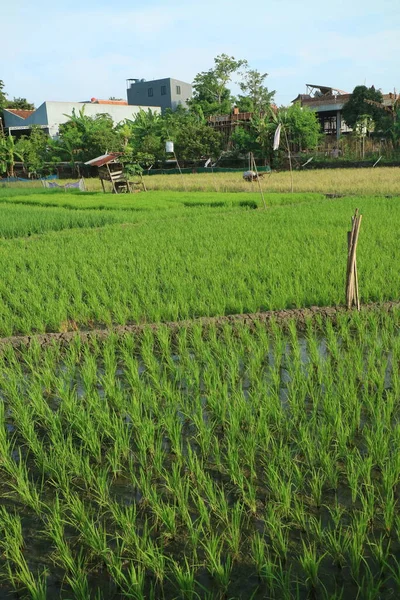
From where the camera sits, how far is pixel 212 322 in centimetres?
392

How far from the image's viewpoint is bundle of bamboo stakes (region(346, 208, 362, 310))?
3902 millimetres

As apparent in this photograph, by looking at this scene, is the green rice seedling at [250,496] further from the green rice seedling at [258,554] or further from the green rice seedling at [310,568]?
the green rice seedling at [310,568]

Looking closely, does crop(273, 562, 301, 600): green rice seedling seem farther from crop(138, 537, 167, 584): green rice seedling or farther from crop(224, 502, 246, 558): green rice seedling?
crop(138, 537, 167, 584): green rice seedling

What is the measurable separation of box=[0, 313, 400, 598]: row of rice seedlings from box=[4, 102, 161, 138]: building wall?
92.0 feet

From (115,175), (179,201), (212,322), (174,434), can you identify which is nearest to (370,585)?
(174,434)

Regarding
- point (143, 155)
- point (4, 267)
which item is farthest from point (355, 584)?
point (143, 155)

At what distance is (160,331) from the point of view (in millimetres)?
3758

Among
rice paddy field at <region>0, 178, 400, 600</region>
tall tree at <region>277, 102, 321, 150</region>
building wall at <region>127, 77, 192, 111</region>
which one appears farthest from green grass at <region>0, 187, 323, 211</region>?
building wall at <region>127, 77, 192, 111</region>

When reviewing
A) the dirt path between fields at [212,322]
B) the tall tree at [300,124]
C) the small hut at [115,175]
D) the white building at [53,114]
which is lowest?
the dirt path between fields at [212,322]

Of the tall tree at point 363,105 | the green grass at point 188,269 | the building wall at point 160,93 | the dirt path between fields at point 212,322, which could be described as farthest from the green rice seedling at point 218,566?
the building wall at point 160,93

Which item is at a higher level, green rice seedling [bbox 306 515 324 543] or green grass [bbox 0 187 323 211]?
green grass [bbox 0 187 323 211]

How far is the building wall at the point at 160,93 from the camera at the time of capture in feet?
119

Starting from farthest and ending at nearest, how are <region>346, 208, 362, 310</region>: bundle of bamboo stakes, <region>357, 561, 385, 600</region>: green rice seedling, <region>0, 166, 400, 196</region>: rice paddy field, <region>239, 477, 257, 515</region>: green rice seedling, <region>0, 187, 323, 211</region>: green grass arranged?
<region>0, 166, 400, 196</region>: rice paddy field
<region>0, 187, 323, 211</region>: green grass
<region>346, 208, 362, 310</region>: bundle of bamboo stakes
<region>239, 477, 257, 515</region>: green rice seedling
<region>357, 561, 385, 600</region>: green rice seedling

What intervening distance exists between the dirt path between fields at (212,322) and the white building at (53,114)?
2718 cm
